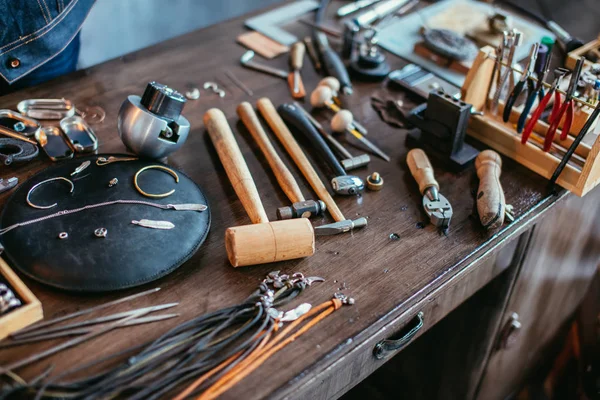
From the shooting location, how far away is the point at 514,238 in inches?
48.8

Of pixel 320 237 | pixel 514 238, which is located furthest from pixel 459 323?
pixel 320 237

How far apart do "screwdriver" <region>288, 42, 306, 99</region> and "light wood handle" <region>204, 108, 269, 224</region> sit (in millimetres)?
226

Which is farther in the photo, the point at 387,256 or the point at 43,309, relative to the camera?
the point at 387,256

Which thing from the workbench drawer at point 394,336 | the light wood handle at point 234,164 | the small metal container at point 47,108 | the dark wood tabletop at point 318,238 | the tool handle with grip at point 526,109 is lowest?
the workbench drawer at point 394,336

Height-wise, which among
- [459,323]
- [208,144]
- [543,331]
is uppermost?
[208,144]

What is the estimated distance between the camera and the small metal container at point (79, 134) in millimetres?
1265

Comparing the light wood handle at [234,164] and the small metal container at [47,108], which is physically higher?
the small metal container at [47,108]

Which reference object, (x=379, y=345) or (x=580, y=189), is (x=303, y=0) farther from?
(x=379, y=345)

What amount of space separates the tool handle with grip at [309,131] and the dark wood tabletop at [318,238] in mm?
27

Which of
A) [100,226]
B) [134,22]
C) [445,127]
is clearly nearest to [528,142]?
[445,127]

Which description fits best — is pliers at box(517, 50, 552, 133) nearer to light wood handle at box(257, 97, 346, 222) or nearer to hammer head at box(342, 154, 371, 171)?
hammer head at box(342, 154, 371, 171)

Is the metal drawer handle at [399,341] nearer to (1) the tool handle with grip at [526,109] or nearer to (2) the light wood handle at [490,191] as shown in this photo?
(2) the light wood handle at [490,191]

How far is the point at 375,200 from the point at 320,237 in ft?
0.54

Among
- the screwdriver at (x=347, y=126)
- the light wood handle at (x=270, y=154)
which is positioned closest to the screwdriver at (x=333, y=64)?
the screwdriver at (x=347, y=126)
